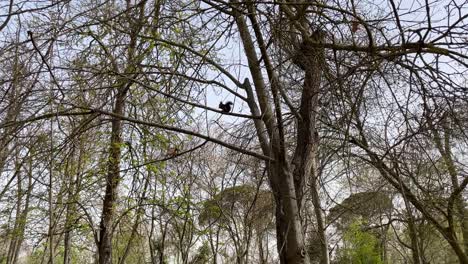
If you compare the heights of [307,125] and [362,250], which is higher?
[362,250]

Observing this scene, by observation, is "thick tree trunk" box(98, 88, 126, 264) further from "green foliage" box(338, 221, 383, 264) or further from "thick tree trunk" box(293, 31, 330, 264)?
"green foliage" box(338, 221, 383, 264)

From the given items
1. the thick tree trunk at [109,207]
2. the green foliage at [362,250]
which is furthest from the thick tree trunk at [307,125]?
the green foliage at [362,250]

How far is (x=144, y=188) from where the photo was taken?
15.1ft

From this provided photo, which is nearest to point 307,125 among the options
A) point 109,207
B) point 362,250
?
point 109,207

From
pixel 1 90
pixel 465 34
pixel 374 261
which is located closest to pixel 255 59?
pixel 465 34

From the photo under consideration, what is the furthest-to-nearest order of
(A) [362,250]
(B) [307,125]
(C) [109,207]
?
(A) [362,250] < (C) [109,207] < (B) [307,125]

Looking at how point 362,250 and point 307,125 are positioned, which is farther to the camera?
point 362,250

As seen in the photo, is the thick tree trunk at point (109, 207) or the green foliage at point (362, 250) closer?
the thick tree trunk at point (109, 207)

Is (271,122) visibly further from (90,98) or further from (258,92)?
(90,98)

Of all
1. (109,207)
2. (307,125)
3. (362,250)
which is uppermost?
(109,207)

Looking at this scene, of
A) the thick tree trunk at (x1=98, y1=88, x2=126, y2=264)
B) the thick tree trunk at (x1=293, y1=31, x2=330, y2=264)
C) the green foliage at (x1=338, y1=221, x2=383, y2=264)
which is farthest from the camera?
the green foliage at (x1=338, y1=221, x2=383, y2=264)

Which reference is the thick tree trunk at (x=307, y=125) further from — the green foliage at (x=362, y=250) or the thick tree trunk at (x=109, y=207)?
the green foliage at (x=362, y=250)

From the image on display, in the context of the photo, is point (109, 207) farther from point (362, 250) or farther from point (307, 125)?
point (362, 250)

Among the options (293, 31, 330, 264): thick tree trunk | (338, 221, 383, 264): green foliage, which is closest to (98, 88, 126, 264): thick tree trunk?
(293, 31, 330, 264): thick tree trunk
